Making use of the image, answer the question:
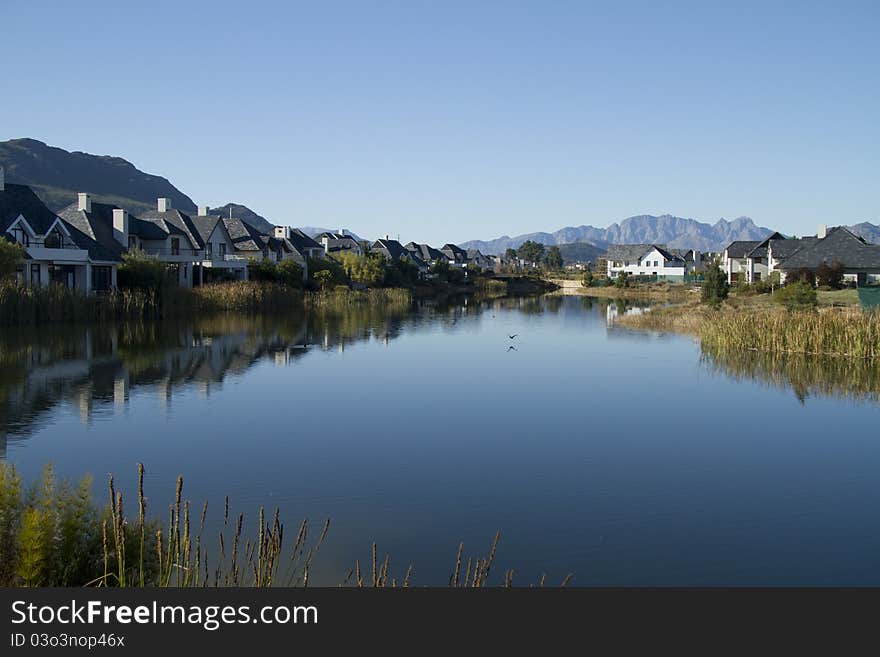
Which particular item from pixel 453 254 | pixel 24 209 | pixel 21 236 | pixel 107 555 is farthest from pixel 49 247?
pixel 453 254

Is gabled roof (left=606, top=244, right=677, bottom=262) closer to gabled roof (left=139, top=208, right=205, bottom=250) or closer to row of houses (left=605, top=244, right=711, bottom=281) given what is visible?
row of houses (left=605, top=244, right=711, bottom=281)

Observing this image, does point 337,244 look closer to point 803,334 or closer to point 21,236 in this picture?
point 21,236

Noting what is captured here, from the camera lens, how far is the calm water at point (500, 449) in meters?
9.63

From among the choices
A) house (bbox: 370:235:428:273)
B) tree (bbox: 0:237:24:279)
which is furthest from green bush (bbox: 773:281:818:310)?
house (bbox: 370:235:428:273)

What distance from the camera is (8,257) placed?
31.1 metres

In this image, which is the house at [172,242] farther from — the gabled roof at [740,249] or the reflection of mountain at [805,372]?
the gabled roof at [740,249]

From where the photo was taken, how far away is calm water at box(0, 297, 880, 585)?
31.6 ft

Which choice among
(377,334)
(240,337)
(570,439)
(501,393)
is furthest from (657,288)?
(570,439)

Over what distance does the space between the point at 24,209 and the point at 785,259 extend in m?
49.9

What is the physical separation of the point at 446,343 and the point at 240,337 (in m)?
8.13

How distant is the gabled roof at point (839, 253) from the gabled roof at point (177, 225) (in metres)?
38.7

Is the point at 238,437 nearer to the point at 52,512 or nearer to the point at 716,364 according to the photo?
the point at 52,512

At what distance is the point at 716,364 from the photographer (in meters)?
26.0

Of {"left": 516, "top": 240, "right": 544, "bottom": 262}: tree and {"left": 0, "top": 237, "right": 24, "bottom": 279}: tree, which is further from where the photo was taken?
{"left": 516, "top": 240, "right": 544, "bottom": 262}: tree
